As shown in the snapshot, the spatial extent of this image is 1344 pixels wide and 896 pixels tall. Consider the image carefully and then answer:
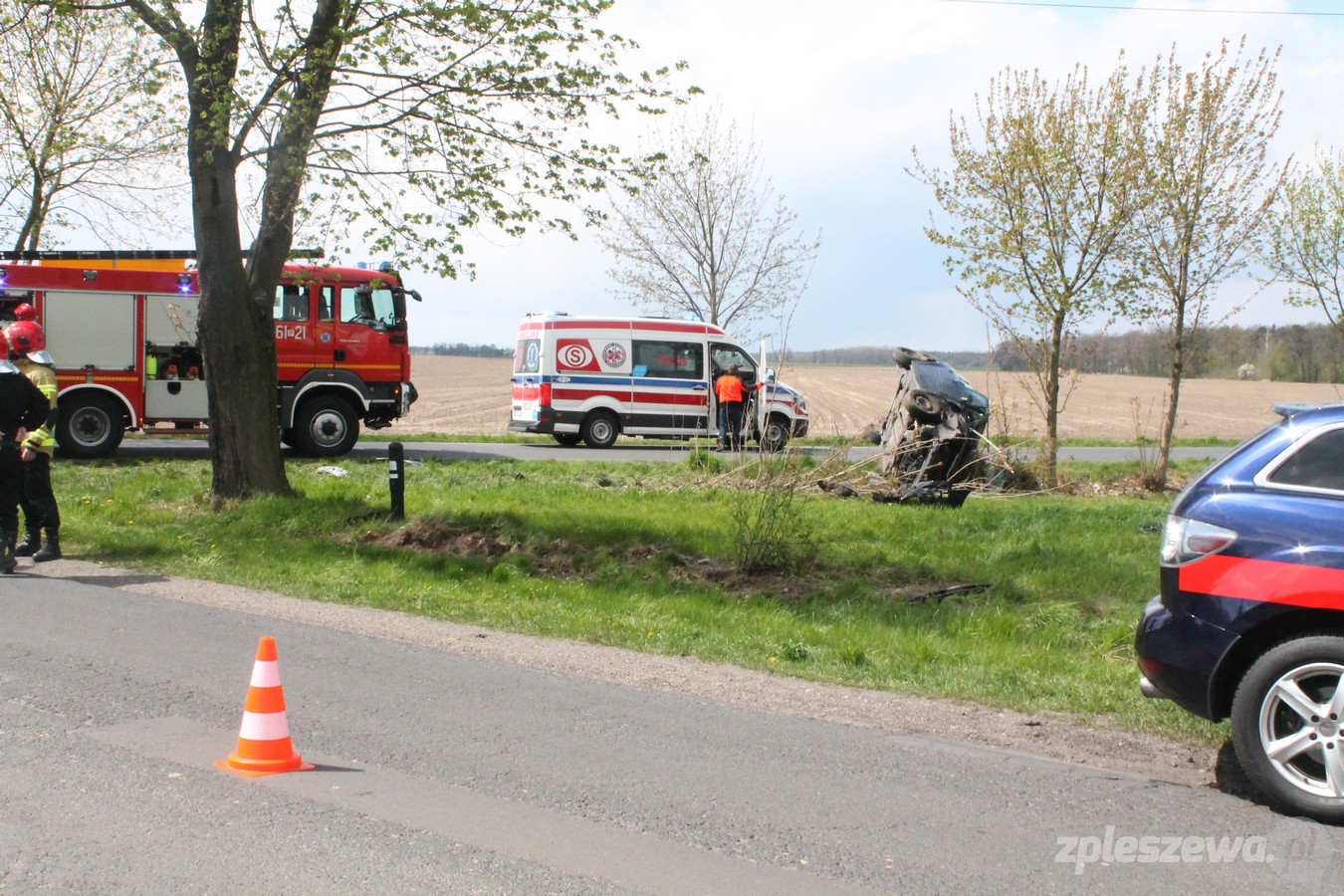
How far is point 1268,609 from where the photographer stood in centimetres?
486

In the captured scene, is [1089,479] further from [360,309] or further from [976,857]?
[976,857]

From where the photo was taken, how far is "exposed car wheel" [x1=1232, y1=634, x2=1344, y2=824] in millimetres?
4609

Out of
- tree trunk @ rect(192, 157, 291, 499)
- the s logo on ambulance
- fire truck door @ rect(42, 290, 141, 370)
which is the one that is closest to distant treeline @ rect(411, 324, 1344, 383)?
the s logo on ambulance

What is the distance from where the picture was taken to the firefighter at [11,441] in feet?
33.3

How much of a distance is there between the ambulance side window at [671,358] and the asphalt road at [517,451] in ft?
5.59

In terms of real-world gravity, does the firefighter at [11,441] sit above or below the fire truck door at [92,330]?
below

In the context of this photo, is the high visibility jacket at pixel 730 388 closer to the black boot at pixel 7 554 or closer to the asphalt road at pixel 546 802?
the black boot at pixel 7 554

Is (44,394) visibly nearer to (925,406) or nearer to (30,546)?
(30,546)

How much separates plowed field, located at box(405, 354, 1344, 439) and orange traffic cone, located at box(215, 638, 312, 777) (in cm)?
667

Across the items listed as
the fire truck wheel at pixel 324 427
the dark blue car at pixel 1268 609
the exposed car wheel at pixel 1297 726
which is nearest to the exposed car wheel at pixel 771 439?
the dark blue car at pixel 1268 609

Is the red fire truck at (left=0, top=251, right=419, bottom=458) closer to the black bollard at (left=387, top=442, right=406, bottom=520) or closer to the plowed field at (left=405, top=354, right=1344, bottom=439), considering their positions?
the black bollard at (left=387, top=442, right=406, bottom=520)

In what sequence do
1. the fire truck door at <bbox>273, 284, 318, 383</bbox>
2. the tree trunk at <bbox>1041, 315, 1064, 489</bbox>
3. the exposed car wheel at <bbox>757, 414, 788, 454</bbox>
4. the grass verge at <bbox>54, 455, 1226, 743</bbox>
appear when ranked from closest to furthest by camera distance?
1. the grass verge at <bbox>54, 455, 1226, 743</bbox>
2. the exposed car wheel at <bbox>757, 414, 788, 454</bbox>
3. the tree trunk at <bbox>1041, 315, 1064, 489</bbox>
4. the fire truck door at <bbox>273, 284, 318, 383</bbox>

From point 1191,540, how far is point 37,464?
9797 millimetres

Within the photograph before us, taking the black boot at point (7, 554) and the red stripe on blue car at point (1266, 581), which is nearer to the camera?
the red stripe on blue car at point (1266, 581)
